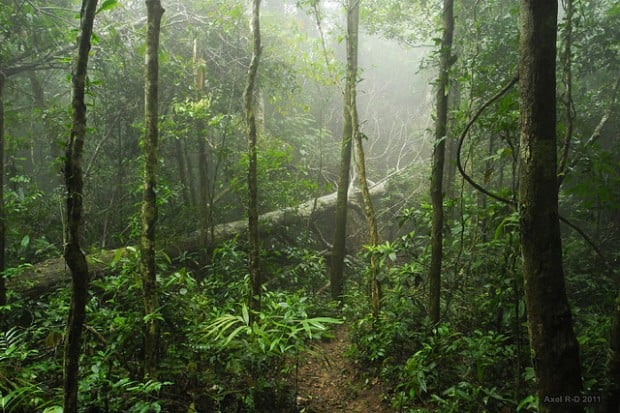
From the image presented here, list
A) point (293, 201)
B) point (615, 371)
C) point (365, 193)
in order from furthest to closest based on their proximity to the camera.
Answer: point (293, 201)
point (365, 193)
point (615, 371)

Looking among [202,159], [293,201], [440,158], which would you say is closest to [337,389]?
[440,158]

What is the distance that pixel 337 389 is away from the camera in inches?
208

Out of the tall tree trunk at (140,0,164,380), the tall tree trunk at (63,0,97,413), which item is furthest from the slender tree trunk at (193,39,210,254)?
the tall tree trunk at (63,0,97,413)

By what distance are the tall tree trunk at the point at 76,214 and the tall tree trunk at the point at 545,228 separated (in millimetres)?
2888

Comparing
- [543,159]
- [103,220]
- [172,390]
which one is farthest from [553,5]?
[103,220]

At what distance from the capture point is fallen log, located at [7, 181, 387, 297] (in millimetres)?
5891

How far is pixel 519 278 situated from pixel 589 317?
1.88 meters

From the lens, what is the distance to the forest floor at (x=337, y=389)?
468cm

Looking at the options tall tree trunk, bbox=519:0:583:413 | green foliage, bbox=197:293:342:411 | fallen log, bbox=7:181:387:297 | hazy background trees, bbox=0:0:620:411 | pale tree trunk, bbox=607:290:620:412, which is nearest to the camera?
tall tree trunk, bbox=519:0:583:413

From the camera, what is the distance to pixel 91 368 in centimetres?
377

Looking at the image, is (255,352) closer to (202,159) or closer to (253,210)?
(253,210)

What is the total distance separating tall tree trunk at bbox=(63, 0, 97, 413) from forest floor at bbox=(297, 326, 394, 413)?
240cm

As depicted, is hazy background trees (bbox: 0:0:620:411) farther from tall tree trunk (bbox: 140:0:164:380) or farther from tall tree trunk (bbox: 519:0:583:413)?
tall tree trunk (bbox: 519:0:583:413)

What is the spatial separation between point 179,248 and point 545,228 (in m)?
7.30
